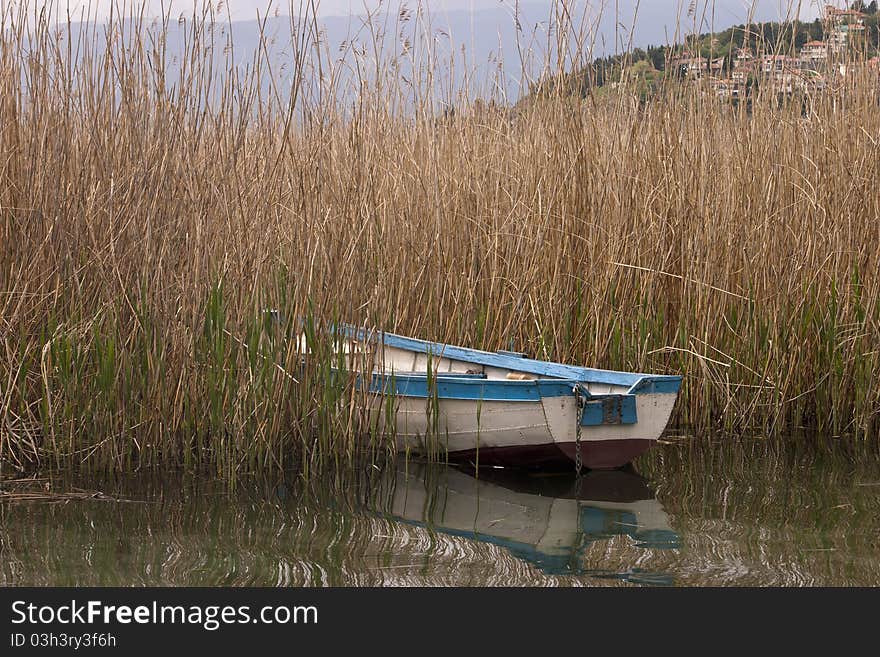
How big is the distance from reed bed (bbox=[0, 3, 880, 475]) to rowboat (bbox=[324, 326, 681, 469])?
19 cm

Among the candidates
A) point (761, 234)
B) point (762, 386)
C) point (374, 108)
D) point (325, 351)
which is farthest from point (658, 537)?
point (374, 108)

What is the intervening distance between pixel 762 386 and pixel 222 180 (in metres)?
2.92

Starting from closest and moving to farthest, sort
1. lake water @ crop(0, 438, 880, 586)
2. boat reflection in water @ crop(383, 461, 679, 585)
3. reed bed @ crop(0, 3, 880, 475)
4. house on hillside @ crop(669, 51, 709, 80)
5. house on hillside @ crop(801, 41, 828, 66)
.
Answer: lake water @ crop(0, 438, 880, 586), boat reflection in water @ crop(383, 461, 679, 585), reed bed @ crop(0, 3, 880, 475), house on hillside @ crop(669, 51, 709, 80), house on hillside @ crop(801, 41, 828, 66)

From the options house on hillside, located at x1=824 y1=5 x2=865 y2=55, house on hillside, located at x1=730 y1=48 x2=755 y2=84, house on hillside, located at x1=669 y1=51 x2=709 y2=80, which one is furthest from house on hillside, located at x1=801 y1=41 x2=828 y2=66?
house on hillside, located at x1=669 y1=51 x2=709 y2=80

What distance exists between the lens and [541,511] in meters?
4.75

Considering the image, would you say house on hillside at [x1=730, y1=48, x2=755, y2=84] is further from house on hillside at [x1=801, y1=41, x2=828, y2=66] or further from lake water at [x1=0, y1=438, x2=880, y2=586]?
lake water at [x1=0, y1=438, x2=880, y2=586]

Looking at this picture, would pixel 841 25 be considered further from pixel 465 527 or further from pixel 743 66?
pixel 465 527

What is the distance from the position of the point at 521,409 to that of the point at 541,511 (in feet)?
2.17

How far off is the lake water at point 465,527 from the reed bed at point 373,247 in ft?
1.16

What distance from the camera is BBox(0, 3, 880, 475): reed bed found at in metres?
5.04

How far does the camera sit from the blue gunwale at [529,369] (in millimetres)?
5188

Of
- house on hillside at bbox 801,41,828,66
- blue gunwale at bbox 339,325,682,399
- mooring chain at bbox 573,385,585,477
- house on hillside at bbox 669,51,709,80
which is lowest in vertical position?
mooring chain at bbox 573,385,585,477

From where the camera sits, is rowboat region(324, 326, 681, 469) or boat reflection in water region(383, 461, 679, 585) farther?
rowboat region(324, 326, 681, 469)

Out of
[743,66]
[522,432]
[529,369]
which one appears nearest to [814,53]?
[743,66]
